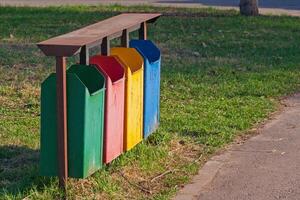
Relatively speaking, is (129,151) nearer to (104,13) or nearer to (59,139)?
(59,139)

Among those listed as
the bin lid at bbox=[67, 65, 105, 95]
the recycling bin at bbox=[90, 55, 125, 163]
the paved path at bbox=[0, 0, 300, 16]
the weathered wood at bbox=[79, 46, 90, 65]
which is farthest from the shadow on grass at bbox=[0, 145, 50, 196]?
the paved path at bbox=[0, 0, 300, 16]

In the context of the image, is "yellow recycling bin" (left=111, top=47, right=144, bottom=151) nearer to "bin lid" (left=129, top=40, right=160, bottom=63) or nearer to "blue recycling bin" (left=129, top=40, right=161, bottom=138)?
"blue recycling bin" (left=129, top=40, right=161, bottom=138)

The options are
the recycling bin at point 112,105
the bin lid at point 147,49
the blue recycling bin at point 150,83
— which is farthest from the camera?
the bin lid at point 147,49

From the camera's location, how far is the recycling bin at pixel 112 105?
671 centimetres

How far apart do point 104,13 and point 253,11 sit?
9.50ft

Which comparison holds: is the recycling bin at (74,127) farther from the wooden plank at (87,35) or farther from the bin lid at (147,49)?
the bin lid at (147,49)

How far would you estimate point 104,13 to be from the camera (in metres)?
19.2

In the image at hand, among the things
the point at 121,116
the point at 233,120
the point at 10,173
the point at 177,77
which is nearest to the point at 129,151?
the point at 121,116

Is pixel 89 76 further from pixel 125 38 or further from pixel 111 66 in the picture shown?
pixel 125 38

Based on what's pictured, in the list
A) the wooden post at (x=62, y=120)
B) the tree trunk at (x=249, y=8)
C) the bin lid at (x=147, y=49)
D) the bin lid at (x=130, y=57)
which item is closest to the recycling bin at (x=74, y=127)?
the wooden post at (x=62, y=120)

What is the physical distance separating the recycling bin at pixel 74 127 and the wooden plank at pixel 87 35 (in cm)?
20

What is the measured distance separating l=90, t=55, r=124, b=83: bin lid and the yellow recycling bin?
0.14 ft

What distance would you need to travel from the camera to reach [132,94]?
7.29 meters

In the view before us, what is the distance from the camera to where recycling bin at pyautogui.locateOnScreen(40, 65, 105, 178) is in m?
6.31
